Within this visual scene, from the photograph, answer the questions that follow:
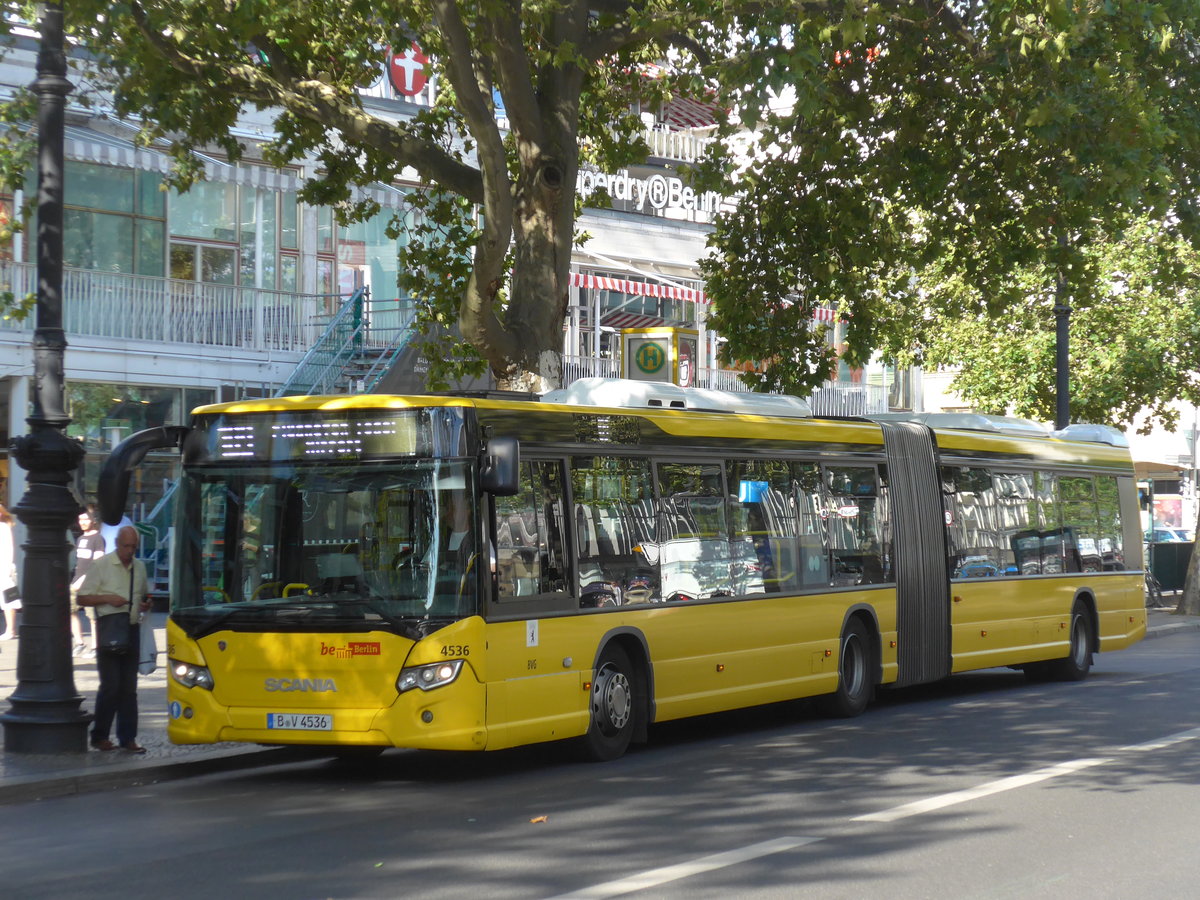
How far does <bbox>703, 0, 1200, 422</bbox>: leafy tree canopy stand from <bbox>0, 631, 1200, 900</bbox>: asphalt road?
5198 mm

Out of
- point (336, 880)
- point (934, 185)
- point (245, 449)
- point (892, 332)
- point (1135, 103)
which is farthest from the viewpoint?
point (892, 332)

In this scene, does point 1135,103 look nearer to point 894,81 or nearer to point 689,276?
point 894,81

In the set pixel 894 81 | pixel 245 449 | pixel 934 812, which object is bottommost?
pixel 934 812

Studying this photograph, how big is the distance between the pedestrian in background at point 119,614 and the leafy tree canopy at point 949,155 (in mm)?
5966

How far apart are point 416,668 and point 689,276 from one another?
25844 mm

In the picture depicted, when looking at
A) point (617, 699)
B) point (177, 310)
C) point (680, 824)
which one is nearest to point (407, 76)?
point (177, 310)

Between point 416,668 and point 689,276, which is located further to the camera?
point 689,276

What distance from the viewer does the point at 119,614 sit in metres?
12.2

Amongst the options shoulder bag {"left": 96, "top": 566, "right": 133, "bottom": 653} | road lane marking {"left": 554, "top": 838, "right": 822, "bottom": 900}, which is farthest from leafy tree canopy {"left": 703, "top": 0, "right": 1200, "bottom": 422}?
road lane marking {"left": 554, "top": 838, "right": 822, "bottom": 900}

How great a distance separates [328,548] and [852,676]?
657 cm

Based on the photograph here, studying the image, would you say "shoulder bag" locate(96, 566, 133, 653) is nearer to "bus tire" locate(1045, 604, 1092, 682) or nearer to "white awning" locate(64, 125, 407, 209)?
"white awning" locate(64, 125, 407, 209)

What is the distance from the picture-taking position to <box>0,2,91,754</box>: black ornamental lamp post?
39.7ft

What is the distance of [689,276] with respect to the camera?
36.2 meters

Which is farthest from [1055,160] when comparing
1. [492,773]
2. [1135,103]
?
[492,773]
